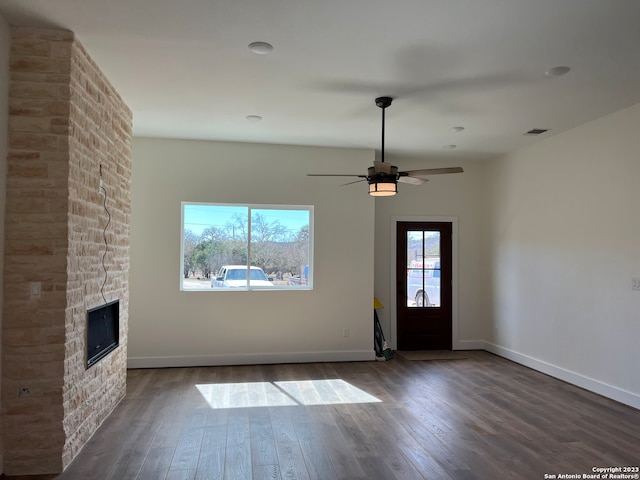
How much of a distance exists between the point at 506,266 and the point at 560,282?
3.75 ft

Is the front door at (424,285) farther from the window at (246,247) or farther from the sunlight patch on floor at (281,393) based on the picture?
the sunlight patch on floor at (281,393)

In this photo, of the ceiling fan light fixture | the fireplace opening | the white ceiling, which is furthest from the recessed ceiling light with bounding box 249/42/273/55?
the fireplace opening

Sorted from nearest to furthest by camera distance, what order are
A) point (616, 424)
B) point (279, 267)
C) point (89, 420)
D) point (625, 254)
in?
point (89, 420) → point (616, 424) → point (625, 254) → point (279, 267)

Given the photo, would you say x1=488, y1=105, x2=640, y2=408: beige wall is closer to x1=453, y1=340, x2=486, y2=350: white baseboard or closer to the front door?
x1=453, y1=340, x2=486, y2=350: white baseboard

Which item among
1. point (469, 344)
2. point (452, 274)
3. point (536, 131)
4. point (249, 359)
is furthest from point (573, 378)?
point (249, 359)

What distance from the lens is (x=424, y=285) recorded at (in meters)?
7.03

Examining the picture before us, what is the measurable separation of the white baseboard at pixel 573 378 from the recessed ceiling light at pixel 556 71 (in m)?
3.19

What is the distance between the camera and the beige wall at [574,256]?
448 centimetres

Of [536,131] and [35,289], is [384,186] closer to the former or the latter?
[536,131]

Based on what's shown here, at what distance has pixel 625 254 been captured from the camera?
4504 millimetres

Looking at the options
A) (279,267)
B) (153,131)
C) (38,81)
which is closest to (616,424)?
(279,267)

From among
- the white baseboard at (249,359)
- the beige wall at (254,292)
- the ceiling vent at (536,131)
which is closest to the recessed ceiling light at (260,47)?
the beige wall at (254,292)

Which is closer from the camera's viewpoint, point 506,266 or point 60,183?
point 60,183

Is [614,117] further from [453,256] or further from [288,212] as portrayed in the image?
[288,212]
